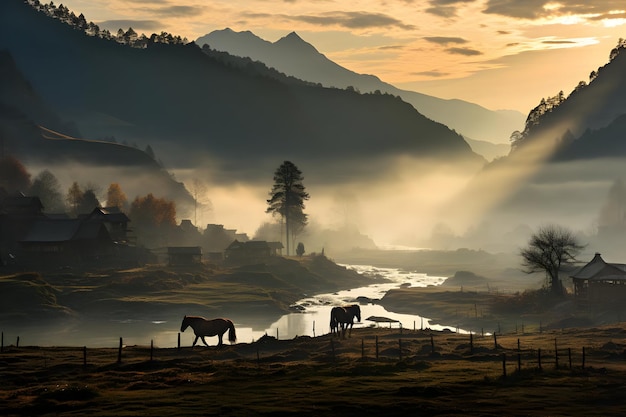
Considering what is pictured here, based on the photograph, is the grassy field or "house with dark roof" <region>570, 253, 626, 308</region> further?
"house with dark roof" <region>570, 253, 626, 308</region>

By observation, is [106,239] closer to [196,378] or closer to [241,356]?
[241,356]

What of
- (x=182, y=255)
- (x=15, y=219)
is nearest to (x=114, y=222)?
(x=182, y=255)

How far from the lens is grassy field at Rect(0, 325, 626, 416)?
47.0 meters

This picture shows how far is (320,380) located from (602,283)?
7015 cm

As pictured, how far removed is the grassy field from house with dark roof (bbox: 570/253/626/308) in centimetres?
3377

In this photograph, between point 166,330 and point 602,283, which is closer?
point 166,330

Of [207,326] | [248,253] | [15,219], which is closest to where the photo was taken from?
[207,326]

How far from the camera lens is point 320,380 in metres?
56.3

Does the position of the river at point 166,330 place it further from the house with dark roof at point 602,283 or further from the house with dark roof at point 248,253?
the house with dark roof at point 248,253

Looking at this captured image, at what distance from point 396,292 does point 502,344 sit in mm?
86284

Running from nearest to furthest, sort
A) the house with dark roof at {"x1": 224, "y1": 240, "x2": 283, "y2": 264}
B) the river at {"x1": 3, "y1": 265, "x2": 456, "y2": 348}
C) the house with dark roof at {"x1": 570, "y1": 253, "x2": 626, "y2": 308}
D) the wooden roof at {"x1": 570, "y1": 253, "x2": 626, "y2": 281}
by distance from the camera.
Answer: the river at {"x1": 3, "y1": 265, "x2": 456, "y2": 348} → the house with dark roof at {"x1": 570, "y1": 253, "x2": 626, "y2": 308} → the wooden roof at {"x1": 570, "y1": 253, "x2": 626, "y2": 281} → the house with dark roof at {"x1": 224, "y1": 240, "x2": 283, "y2": 264}

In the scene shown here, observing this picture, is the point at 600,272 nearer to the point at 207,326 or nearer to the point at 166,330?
the point at 207,326

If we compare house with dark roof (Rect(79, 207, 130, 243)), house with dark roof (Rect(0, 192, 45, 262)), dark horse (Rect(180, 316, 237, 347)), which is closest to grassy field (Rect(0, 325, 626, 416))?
dark horse (Rect(180, 316, 237, 347))

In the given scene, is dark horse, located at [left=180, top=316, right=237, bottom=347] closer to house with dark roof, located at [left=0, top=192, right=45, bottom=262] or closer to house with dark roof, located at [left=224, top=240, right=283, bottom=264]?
house with dark roof, located at [left=0, top=192, right=45, bottom=262]
